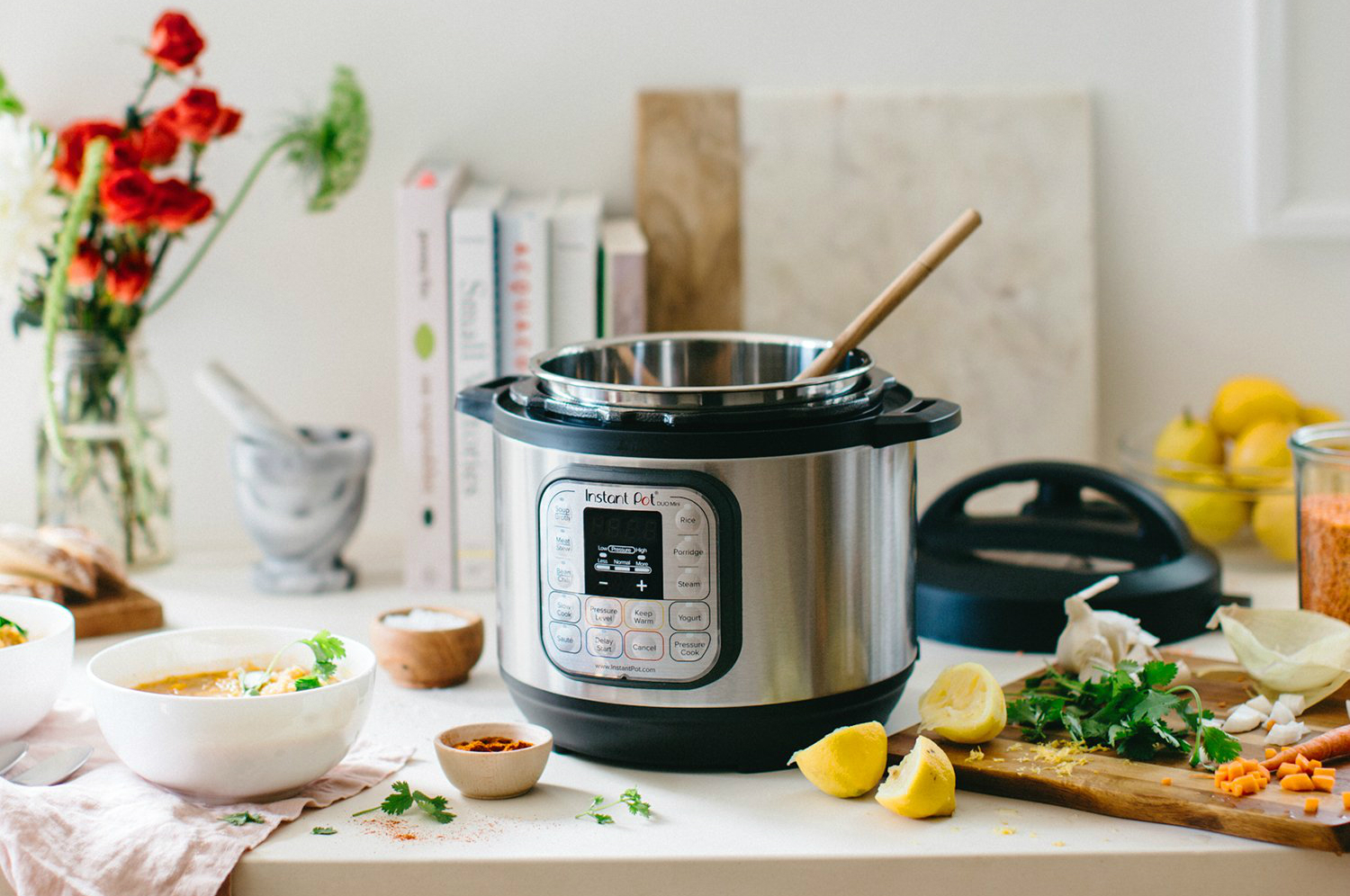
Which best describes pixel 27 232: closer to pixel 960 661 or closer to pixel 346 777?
pixel 346 777

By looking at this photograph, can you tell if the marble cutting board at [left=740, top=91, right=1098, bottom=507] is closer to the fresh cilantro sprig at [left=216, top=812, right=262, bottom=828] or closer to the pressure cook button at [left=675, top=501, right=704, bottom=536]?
the pressure cook button at [left=675, top=501, right=704, bottom=536]

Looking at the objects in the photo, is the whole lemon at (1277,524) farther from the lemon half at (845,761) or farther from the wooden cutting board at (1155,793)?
the lemon half at (845,761)

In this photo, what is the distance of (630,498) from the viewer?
2.70ft

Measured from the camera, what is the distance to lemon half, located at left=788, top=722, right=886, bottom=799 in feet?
2.69

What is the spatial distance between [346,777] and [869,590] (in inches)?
13.2

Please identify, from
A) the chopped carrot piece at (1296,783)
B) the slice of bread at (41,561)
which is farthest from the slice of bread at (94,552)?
the chopped carrot piece at (1296,783)

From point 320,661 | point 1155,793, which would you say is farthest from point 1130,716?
point 320,661

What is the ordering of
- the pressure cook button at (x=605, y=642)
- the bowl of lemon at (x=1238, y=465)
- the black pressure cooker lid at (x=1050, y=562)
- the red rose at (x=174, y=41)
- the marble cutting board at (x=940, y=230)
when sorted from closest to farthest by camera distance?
the pressure cook button at (x=605, y=642)
the black pressure cooker lid at (x=1050, y=562)
the red rose at (x=174, y=41)
the bowl of lemon at (x=1238, y=465)
the marble cutting board at (x=940, y=230)

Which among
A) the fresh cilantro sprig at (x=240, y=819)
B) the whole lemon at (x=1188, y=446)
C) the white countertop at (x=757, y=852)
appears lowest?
the white countertop at (x=757, y=852)

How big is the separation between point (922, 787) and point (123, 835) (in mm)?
435

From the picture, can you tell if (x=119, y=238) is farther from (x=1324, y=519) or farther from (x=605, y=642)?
(x=1324, y=519)

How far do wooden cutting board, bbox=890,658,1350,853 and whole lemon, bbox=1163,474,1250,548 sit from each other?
1.56 feet

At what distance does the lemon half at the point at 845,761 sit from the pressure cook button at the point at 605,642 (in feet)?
0.40

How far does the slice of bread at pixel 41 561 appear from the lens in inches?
44.4
